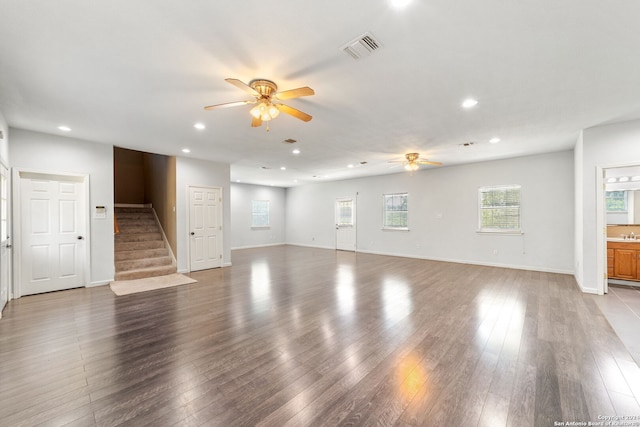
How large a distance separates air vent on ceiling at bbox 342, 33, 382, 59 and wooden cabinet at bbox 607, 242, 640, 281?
6.21 metres

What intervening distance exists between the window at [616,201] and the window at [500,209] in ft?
5.42

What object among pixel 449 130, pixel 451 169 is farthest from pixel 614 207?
pixel 449 130

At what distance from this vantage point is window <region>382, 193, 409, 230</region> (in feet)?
27.8

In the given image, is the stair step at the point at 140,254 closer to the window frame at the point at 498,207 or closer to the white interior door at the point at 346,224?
the white interior door at the point at 346,224

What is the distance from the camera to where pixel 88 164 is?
4988 millimetres

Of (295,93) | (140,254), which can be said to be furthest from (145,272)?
(295,93)

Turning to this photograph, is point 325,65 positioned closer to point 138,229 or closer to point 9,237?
point 9,237

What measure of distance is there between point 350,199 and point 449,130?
571cm

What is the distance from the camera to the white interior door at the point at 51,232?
4.43 metres

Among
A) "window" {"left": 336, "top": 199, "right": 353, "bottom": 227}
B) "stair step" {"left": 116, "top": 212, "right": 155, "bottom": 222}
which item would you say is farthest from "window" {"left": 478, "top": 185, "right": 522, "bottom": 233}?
"stair step" {"left": 116, "top": 212, "right": 155, "bottom": 222}

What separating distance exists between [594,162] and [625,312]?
2.37 m

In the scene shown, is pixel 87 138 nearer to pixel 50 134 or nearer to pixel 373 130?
Result: pixel 50 134

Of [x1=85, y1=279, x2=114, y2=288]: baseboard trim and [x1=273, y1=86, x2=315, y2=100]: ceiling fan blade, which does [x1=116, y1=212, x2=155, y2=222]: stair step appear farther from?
[x1=273, y1=86, x2=315, y2=100]: ceiling fan blade

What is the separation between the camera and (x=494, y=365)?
7.58ft
